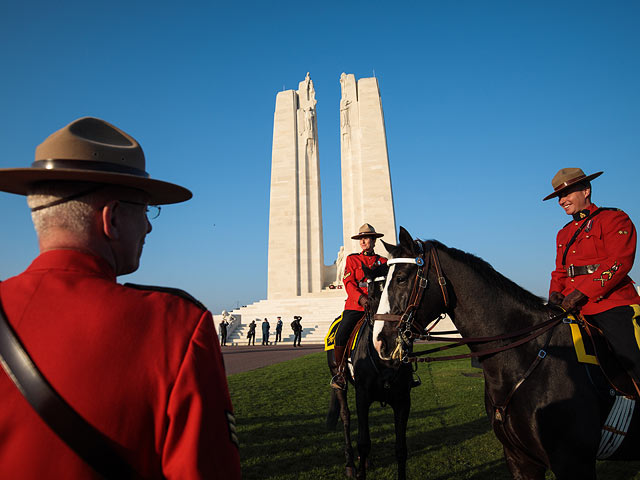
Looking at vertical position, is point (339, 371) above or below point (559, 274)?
below

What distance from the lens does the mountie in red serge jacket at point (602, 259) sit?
344 centimetres

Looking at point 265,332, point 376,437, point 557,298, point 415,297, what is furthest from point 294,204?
point 415,297

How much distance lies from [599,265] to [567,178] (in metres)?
0.87

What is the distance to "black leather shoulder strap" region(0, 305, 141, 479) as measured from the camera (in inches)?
39.9

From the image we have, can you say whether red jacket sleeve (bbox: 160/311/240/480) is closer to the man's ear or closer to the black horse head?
the man's ear

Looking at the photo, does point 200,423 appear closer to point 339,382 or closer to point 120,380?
point 120,380

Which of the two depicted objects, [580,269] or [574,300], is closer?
[574,300]

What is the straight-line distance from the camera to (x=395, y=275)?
3.51m

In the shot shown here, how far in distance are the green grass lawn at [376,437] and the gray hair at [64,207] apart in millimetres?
4558

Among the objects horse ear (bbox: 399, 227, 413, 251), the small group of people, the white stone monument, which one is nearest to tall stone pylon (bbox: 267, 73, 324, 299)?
the white stone monument

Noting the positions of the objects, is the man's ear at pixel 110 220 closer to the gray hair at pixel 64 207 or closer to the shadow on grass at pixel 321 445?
the gray hair at pixel 64 207

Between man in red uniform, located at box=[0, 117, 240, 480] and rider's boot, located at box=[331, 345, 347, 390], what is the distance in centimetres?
487

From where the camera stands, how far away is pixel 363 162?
37.4m

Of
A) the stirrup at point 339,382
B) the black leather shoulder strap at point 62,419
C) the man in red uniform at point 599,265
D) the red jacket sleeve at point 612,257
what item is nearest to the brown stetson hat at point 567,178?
the man in red uniform at point 599,265
